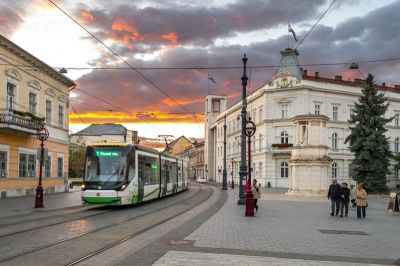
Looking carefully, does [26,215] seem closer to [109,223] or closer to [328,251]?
[109,223]

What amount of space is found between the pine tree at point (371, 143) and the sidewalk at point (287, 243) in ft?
103

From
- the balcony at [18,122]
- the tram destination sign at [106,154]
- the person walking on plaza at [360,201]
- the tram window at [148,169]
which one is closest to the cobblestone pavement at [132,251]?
the tram destination sign at [106,154]

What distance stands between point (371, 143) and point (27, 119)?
1272 inches

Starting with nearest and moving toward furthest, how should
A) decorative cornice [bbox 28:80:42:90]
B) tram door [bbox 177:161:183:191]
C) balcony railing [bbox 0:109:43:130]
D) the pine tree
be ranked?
1. balcony railing [bbox 0:109:43:130]
2. decorative cornice [bbox 28:80:42:90]
3. tram door [bbox 177:161:183:191]
4. the pine tree

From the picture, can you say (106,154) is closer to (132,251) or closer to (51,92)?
(132,251)

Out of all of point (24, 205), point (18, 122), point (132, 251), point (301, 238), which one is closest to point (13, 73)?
point (18, 122)

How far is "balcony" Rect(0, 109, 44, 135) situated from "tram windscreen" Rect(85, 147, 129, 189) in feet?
31.1

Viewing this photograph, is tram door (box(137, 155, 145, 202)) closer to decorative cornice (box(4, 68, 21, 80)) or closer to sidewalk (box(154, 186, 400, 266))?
sidewalk (box(154, 186, 400, 266))

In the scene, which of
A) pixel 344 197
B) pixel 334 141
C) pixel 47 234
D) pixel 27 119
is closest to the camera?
pixel 47 234

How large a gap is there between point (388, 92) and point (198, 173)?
65.4 meters

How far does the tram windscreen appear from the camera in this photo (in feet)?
77.7

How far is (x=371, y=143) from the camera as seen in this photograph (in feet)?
162

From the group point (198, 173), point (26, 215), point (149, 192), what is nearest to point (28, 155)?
point (149, 192)

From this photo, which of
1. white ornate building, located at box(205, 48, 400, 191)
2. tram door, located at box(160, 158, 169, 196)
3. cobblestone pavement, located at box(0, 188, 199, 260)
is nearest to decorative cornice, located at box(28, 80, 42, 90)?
tram door, located at box(160, 158, 169, 196)
